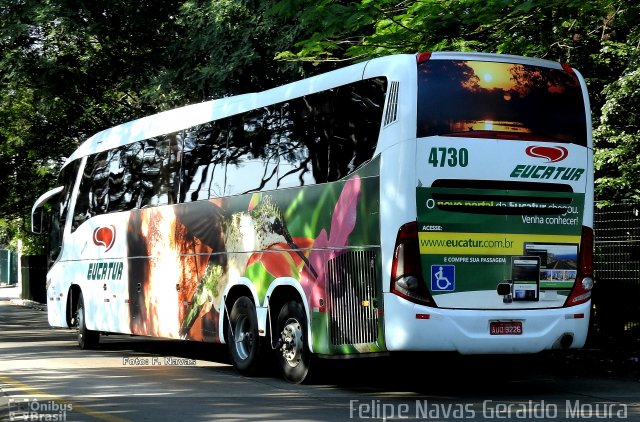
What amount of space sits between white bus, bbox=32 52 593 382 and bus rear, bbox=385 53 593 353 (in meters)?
0.01

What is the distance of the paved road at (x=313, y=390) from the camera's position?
425 inches

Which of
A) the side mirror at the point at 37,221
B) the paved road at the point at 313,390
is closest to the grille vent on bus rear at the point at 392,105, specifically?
the paved road at the point at 313,390

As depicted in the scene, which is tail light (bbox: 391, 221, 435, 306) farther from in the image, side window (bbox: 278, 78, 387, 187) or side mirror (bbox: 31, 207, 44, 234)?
side mirror (bbox: 31, 207, 44, 234)

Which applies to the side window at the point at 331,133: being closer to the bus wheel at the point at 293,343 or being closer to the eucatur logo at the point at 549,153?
the bus wheel at the point at 293,343

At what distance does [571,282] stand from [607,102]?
30.9 ft

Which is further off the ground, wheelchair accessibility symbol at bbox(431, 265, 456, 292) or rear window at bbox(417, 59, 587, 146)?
rear window at bbox(417, 59, 587, 146)

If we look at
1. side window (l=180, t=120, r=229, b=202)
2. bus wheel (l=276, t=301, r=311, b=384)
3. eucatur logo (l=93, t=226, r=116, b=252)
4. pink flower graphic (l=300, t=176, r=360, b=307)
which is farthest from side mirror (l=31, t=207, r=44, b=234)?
pink flower graphic (l=300, t=176, r=360, b=307)

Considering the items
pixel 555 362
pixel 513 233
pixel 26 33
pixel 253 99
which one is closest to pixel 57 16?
pixel 26 33

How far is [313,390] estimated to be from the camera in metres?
12.9

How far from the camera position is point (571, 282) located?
12383mm

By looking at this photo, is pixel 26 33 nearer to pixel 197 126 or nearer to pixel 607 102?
pixel 197 126

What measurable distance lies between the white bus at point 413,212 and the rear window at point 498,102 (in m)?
0.02

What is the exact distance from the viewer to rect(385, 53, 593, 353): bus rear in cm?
1159

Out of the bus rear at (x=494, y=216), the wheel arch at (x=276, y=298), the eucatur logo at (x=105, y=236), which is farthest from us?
the eucatur logo at (x=105, y=236)
